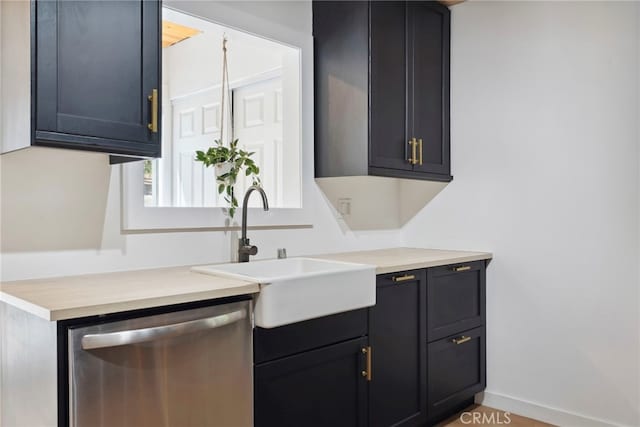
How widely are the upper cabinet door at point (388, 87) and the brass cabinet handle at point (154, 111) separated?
Answer: 1183mm

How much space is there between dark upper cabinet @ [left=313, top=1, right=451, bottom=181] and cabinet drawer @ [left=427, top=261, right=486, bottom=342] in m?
0.58

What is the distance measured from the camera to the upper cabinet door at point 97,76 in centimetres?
146

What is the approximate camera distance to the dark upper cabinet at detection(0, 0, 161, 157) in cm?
145

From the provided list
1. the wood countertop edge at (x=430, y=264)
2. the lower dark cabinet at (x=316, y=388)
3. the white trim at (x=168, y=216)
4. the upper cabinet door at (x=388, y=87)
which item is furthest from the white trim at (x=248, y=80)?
the lower dark cabinet at (x=316, y=388)

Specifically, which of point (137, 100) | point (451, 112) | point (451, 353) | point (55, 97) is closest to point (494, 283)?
point (451, 353)

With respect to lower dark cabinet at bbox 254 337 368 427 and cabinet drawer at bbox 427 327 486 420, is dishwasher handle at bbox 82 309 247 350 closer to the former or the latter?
lower dark cabinet at bbox 254 337 368 427

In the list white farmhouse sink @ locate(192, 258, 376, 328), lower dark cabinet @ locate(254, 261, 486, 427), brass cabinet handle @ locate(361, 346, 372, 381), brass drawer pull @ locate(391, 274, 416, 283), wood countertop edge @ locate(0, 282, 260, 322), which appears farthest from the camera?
brass drawer pull @ locate(391, 274, 416, 283)

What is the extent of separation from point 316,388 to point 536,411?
1.51 meters

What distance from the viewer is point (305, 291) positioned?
1.77 meters

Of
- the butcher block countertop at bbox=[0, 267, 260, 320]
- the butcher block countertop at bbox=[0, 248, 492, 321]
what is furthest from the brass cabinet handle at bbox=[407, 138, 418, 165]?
the butcher block countertop at bbox=[0, 267, 260, 320]

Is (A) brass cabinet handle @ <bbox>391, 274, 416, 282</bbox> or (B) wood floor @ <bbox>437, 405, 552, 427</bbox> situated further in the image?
(B) wood floor @ <bbox>437, 405, 552, 427</bbox>

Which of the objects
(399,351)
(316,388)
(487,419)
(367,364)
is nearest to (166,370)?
(316,388)

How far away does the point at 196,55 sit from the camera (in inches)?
141

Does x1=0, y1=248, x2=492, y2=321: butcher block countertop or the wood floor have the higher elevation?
x1=0, y1=248, x2=492, y2=321: butcher block countertop
